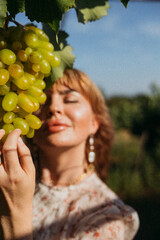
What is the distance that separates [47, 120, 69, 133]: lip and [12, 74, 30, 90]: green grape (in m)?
0.68

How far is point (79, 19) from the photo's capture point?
110 centimetres

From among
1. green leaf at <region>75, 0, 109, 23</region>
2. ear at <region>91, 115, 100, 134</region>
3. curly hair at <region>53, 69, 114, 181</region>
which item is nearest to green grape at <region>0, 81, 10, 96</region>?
green leaf at <region>75, 0, 109, 23</region>

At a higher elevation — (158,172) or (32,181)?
(32,181)

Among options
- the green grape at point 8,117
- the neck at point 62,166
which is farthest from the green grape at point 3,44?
the neck at point 62,166

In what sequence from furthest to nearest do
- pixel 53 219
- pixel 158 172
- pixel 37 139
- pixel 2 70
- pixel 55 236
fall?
1. pixel 158 172
2. pixel 37 139
3. pixel 53 219
4. pixel 55 236
5. pixel 2 70

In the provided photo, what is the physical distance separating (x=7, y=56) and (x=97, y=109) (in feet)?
4.31

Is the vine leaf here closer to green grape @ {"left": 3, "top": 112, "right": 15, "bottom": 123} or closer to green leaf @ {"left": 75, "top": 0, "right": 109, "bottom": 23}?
green leaf @ {"left": 75, "top": 0, "right": 109, "bottom": 23}

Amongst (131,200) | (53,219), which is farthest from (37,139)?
(131,200)

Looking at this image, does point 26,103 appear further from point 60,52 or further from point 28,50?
point 60,52

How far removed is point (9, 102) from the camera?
2.79ft

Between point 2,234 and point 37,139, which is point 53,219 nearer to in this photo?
point 37,139

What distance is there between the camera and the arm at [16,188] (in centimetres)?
85

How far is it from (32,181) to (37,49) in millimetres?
457

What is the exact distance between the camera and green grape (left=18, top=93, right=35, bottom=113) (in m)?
0.87
